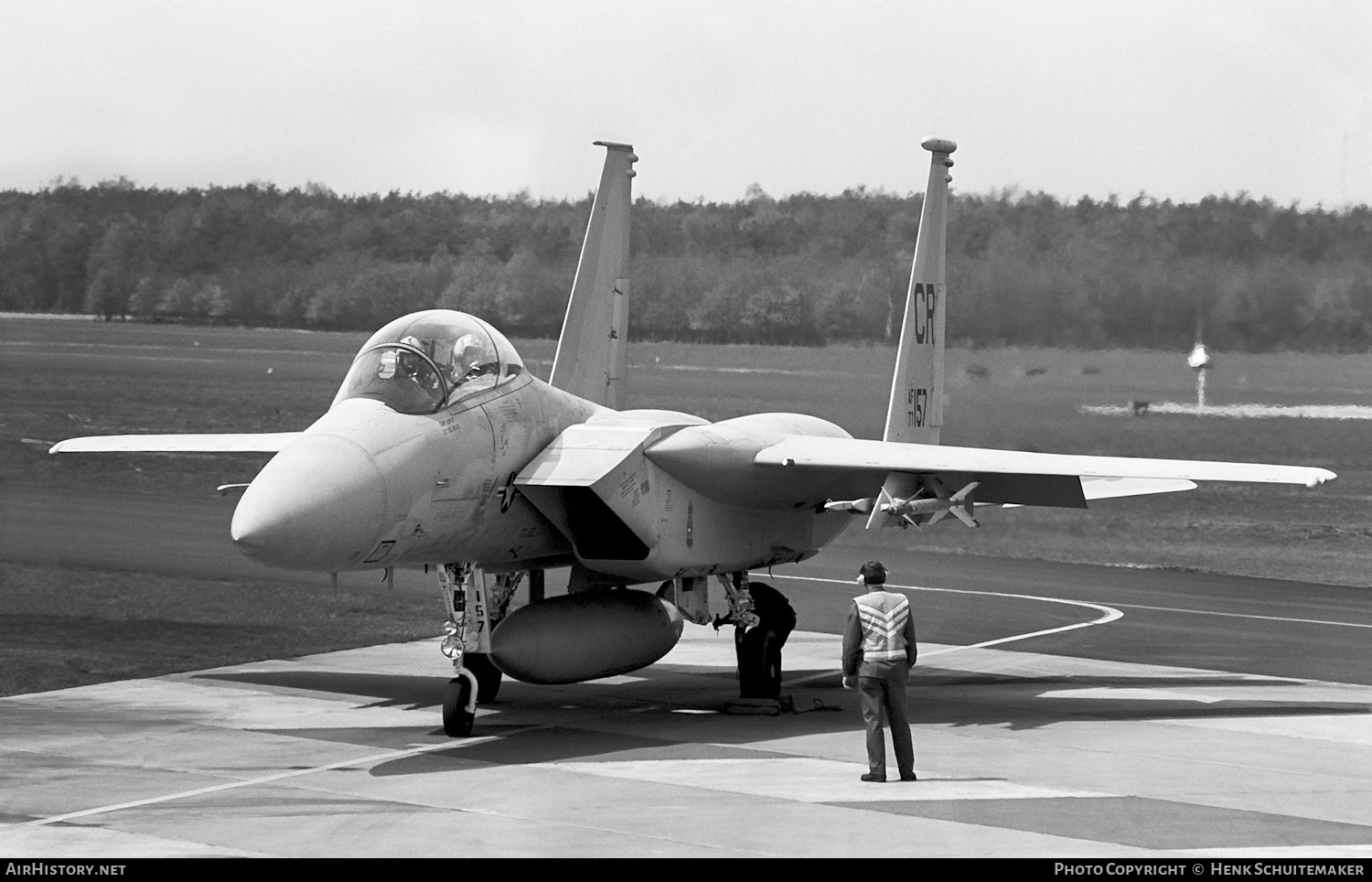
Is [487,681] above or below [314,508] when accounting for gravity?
below

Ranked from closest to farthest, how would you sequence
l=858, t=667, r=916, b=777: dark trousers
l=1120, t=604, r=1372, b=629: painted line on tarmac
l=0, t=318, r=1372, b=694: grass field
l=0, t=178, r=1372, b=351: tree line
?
l=858, t=667, r=916, b=777: dark trousers
l=0, t=318, r=1372, b=694: grass field
l=1120, t=604, r=1372, b=629: painted line on tarmac
l=0, t=178, r=1372, b=351: tree line

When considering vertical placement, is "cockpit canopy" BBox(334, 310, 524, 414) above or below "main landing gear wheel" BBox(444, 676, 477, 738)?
above

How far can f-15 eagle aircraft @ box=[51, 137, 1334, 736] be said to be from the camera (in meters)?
12.0

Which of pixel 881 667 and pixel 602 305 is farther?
pixel 602 305

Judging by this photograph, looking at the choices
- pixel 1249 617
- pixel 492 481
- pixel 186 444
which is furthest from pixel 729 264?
pixel 492 481

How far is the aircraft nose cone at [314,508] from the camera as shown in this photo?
11203mm

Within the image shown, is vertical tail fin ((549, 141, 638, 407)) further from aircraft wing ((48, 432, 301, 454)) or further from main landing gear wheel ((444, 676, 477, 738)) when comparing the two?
main landing gear wheel ((444, 676, 477, 738))

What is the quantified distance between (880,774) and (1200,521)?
2244cm

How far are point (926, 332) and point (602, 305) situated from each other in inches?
143

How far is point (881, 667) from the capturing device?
37.7ft

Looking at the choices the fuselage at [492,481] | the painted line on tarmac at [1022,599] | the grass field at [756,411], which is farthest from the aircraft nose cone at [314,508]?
the painted line on tarmac at [1022,599]

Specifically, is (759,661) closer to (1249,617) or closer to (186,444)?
(186,444)

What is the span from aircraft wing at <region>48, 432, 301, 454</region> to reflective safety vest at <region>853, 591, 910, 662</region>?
620 cm

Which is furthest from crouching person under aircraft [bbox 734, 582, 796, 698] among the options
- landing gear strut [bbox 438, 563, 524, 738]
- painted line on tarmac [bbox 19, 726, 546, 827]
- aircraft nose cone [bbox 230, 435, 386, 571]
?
aircraft nose cone [bbox 230, 435, 386, 571]
